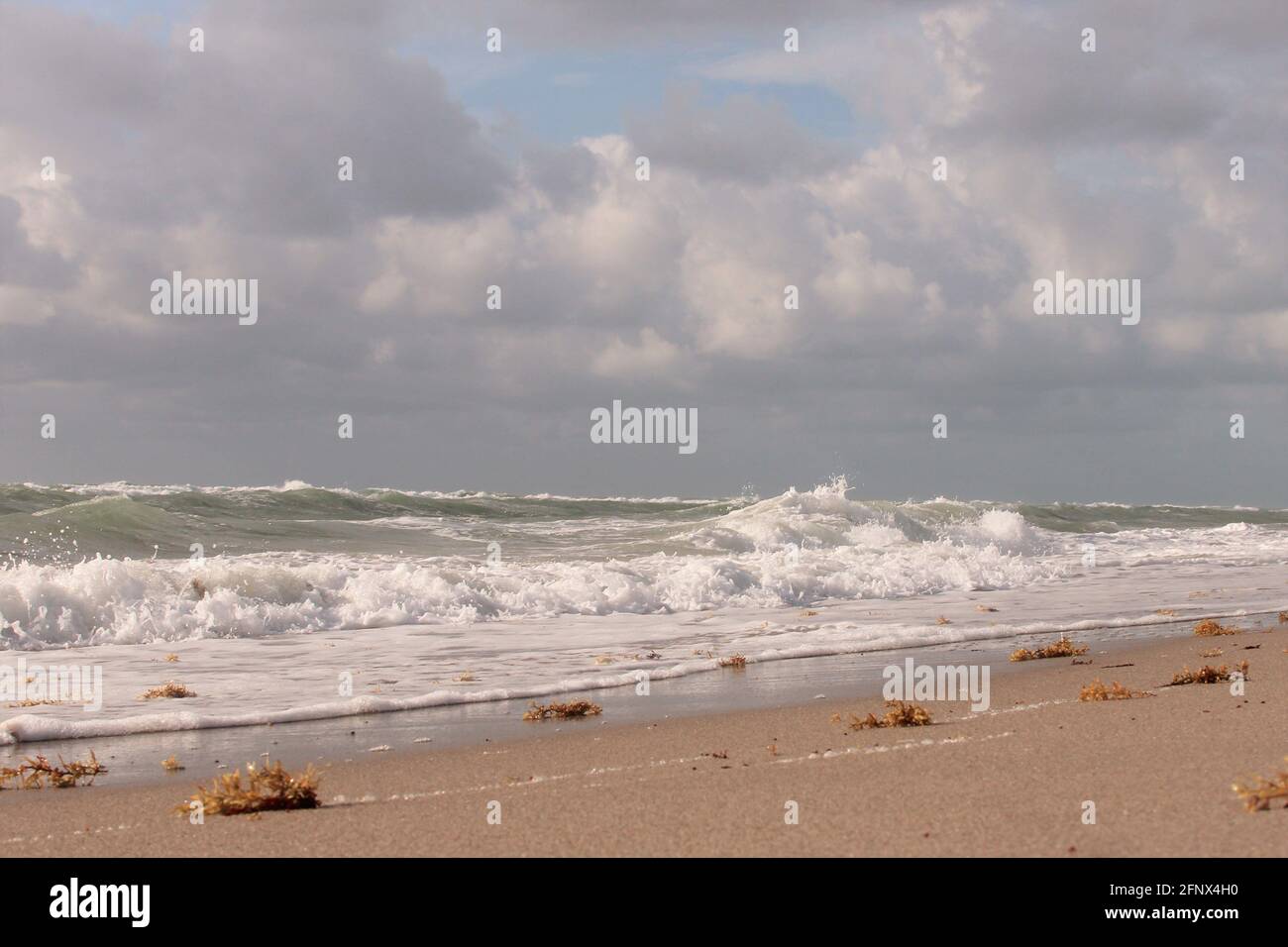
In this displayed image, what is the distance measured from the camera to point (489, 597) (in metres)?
19.9

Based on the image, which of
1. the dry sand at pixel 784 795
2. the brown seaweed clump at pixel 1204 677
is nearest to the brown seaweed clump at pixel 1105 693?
the dry sand at pixel 784 795

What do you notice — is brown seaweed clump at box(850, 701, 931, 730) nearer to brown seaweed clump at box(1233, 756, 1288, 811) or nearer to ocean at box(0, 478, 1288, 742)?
brown seaweed clump at box(1233, 756, 1288, 811)

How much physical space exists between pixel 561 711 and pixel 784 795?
4398mm

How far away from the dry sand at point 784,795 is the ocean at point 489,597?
3224 millimetres

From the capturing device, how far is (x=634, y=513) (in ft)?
161

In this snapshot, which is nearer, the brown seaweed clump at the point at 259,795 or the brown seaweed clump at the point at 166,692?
the brown seaweed clump at the point at 259,795

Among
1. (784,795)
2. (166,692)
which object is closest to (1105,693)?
(784,795)

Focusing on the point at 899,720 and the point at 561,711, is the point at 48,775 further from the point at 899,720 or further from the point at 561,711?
the point at 899,720

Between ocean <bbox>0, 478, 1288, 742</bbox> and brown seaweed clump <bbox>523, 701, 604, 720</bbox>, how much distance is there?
1.33 meters

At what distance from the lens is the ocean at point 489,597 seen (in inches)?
509

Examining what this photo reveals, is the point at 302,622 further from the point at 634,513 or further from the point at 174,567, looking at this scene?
the point at 634,513

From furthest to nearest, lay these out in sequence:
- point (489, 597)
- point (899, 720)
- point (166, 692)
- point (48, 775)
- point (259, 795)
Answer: point (489, 597), point (166, 692), point (899, 720), point (48, 775), point (259, 795)

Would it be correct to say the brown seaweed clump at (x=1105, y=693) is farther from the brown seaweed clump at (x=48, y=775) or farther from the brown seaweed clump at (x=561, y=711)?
the brown seaweed clump at (x=48, y=775)

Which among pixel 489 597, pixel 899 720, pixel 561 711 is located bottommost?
pixel 561 711
